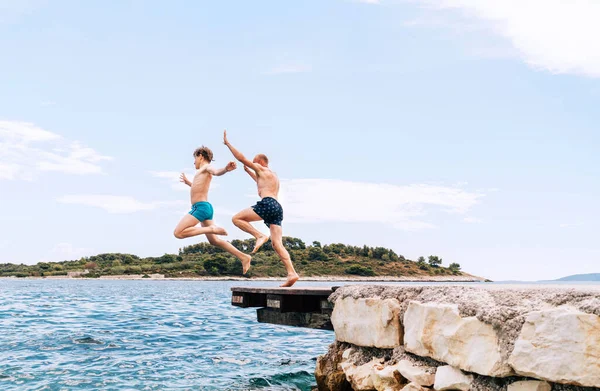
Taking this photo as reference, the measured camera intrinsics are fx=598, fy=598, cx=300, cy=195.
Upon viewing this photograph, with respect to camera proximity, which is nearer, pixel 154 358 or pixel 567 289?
pixel 567 289

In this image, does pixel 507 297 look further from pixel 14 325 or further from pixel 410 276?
pixel 410 276

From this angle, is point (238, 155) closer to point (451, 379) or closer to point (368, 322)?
point (368, 322)

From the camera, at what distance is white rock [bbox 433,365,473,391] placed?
5.63m

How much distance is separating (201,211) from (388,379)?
17.3 feet

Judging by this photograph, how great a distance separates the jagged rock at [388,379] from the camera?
6559mm

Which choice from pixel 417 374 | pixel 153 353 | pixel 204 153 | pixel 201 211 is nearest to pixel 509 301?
pixel 417 374

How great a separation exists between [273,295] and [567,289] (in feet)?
19.6

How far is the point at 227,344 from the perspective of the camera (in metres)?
15.4

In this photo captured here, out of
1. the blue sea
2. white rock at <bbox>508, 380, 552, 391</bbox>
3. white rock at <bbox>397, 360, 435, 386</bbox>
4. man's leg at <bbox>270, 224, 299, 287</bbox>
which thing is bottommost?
the blue sea

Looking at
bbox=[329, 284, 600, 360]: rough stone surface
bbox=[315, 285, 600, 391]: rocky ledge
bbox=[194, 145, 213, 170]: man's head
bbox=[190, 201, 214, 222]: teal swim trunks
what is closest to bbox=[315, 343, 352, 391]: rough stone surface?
bbox=[315, 285, 600, 391]: rocky ledge

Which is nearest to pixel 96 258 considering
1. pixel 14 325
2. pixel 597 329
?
pixel 14 325

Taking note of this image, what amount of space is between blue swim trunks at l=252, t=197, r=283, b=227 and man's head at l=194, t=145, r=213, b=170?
1366mm

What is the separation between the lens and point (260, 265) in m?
101

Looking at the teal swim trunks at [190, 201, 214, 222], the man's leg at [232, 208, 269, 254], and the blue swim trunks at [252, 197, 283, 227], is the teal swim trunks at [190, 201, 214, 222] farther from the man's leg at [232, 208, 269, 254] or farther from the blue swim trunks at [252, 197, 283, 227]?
the blue swim trunks at [252, 197, 283, 227]
